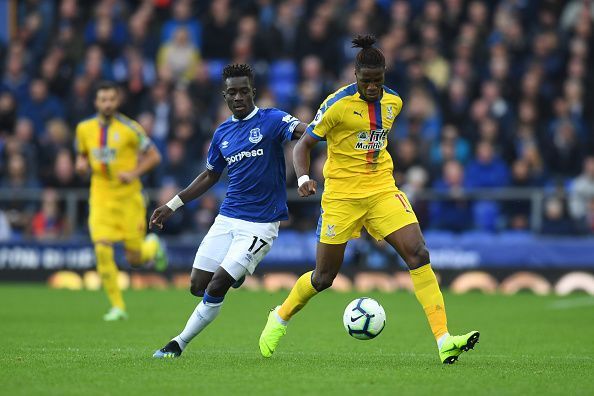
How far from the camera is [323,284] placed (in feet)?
32.4

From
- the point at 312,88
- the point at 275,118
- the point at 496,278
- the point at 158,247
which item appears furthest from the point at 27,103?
the point at 275,118

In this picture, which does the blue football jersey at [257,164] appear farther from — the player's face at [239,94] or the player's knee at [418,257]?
the player's knee at [418,257]

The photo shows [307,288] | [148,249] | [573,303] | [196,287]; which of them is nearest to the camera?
[307,288]

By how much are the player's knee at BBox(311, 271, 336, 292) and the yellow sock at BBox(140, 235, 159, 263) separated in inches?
223

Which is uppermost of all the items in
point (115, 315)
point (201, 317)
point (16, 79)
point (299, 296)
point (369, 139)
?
point (16, 79)

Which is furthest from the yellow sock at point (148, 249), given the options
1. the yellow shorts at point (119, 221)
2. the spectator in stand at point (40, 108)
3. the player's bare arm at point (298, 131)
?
the spectator in stand at point (40, 108)

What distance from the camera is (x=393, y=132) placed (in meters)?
20.7

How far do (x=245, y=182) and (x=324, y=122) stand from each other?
1.00 metres

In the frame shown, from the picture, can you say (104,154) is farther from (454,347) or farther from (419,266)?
(454,347)

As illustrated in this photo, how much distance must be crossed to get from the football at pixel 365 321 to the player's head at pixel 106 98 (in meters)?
5.70

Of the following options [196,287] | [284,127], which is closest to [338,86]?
[284,127]

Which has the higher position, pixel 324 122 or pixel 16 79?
pixel 16 79

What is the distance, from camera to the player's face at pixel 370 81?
30.7ft

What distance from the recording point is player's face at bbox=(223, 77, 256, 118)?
32.6ft
